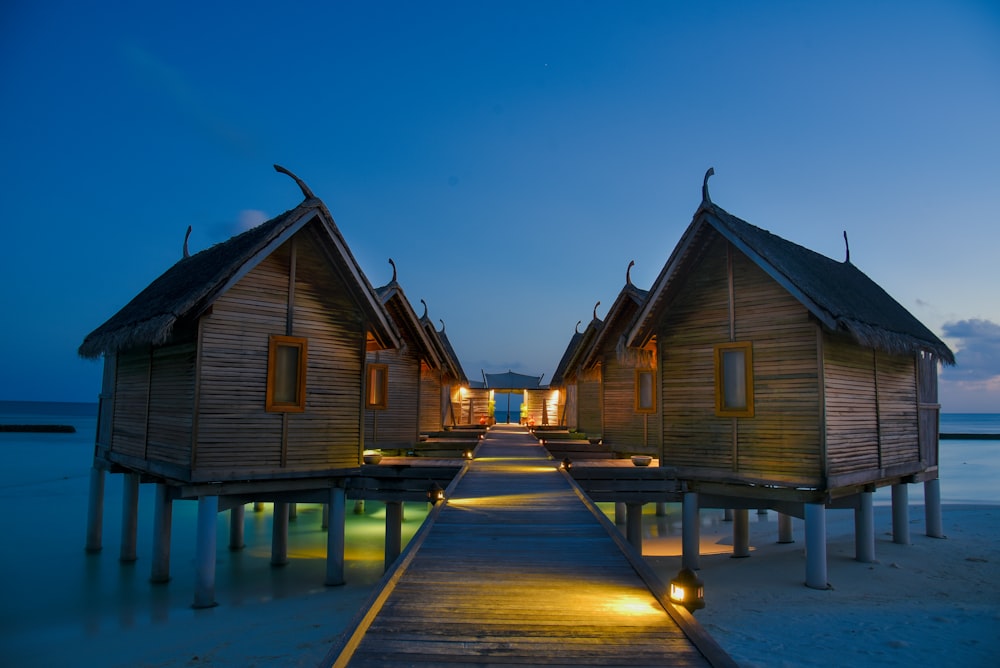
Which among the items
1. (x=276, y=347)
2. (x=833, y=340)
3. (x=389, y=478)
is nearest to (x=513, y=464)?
(x=389, y=478)

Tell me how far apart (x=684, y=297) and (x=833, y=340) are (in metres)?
3.43

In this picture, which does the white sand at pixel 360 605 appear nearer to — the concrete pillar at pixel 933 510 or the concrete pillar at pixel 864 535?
the concrete pillar at pixel 864 535

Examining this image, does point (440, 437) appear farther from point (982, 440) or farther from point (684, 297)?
point (982, 440)

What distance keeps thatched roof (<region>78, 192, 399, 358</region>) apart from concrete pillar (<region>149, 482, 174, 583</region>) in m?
3.37

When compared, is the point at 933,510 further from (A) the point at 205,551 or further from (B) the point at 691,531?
(A) the point at 205,551

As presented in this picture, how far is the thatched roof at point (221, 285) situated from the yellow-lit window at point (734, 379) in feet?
25.6

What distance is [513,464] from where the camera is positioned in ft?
58.5

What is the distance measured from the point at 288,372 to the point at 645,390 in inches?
477

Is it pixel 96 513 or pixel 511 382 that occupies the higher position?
pixel 511 382

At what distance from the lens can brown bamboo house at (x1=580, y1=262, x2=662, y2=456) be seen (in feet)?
69.1

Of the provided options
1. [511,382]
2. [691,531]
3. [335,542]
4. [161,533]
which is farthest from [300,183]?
[511,382]

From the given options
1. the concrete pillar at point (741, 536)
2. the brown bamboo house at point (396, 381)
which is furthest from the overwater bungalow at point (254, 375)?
the concrete pillar at point (741, 536)

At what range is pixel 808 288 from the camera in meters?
12.3

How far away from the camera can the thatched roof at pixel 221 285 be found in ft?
39.7
